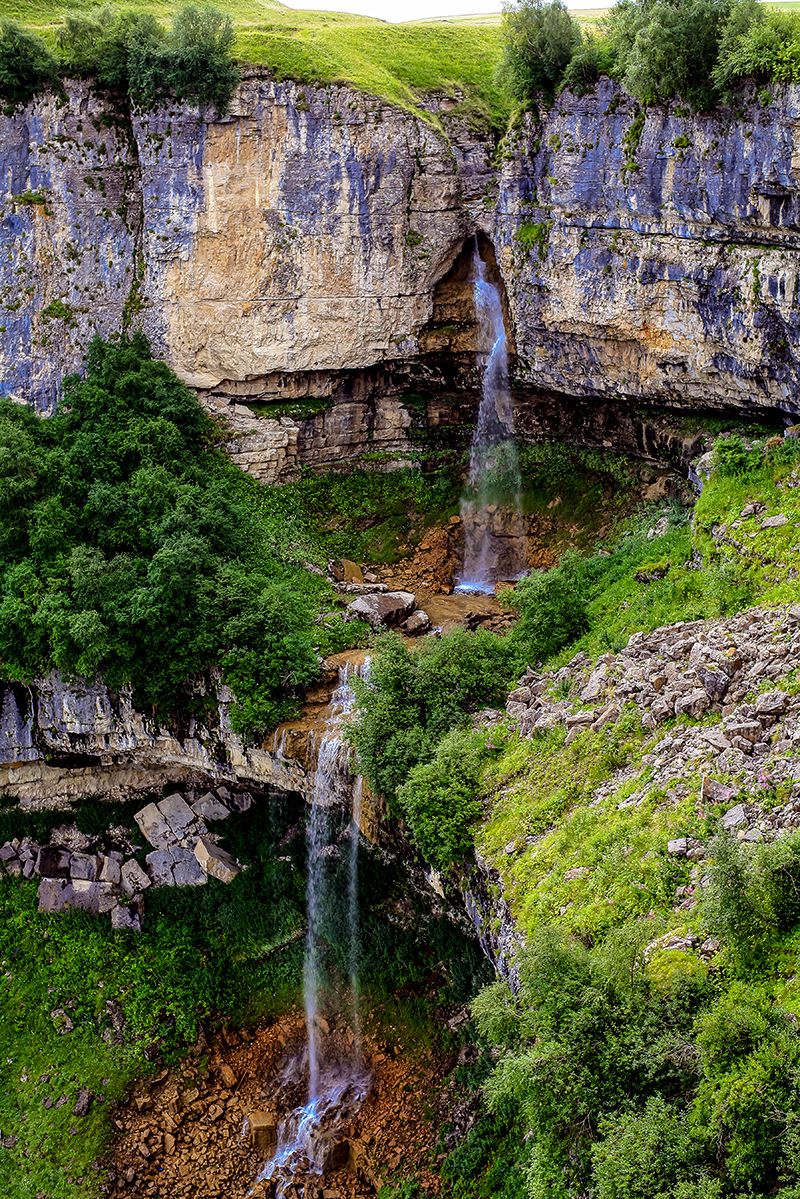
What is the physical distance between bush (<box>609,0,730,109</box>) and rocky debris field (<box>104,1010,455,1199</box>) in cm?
2320

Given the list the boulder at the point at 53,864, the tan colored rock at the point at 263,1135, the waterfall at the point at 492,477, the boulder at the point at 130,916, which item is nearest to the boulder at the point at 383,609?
the waterfall at the point at 492,477

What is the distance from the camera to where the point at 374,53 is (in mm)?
32938

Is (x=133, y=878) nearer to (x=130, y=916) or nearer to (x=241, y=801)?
(x=130, y=916)

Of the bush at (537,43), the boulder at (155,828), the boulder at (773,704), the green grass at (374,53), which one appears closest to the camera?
the boulder at (773,704)

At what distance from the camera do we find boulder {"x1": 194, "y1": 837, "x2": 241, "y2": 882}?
87.8 feet

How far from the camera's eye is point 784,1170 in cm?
1073

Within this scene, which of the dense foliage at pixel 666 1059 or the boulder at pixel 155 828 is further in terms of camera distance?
the boulder at pixel 155 828

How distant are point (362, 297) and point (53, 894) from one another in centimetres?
1987

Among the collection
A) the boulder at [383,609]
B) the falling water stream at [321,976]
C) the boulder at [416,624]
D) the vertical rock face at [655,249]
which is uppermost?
the vertical rock face at [655,249]

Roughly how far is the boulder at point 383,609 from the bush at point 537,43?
48.0 feet

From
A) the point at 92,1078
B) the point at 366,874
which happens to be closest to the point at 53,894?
the point at 92,1078

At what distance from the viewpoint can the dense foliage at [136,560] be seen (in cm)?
2483

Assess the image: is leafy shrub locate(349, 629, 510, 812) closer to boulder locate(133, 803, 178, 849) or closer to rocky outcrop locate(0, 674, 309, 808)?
rocky outcrop locate(0, 674, 309, 808)

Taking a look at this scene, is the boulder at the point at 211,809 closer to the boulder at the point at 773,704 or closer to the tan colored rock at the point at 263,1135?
the tan colored rock at the point at 263,1135
